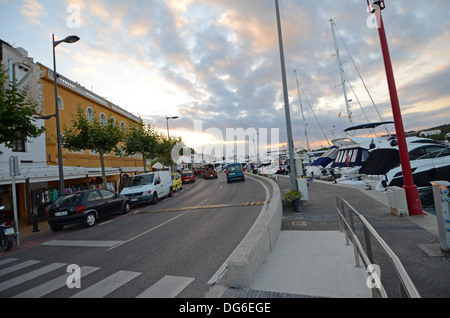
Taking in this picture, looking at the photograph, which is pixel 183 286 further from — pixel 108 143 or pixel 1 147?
pixel 1 147

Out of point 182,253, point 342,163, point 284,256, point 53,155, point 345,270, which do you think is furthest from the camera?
point 342,163

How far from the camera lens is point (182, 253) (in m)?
5.69

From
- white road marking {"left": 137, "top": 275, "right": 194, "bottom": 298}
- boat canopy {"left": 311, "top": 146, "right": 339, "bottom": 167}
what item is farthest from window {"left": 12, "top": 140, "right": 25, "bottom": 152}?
boat canopy {"left": 311, "top": 146, "right": 339, "bottom": 167}

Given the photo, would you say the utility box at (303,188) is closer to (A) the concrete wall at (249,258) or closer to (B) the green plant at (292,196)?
(B) the green plant at (292,196)

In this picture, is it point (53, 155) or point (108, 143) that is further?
point (53, 155)

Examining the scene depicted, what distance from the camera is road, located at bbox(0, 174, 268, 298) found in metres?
4.16

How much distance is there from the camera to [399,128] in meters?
7.42

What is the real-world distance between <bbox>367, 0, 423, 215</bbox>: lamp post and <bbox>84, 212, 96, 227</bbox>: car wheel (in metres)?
11.8

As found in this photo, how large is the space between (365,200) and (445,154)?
813 cm

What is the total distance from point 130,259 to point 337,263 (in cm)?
448

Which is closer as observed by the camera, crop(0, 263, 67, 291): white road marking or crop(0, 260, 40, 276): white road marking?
crop(0, 263, 67, 291): white road marking

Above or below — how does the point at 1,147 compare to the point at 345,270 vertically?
above

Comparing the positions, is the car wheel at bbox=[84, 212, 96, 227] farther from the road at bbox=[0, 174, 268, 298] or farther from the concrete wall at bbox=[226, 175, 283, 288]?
the concrete wall at bbox=[226, 175, 283, 288]
